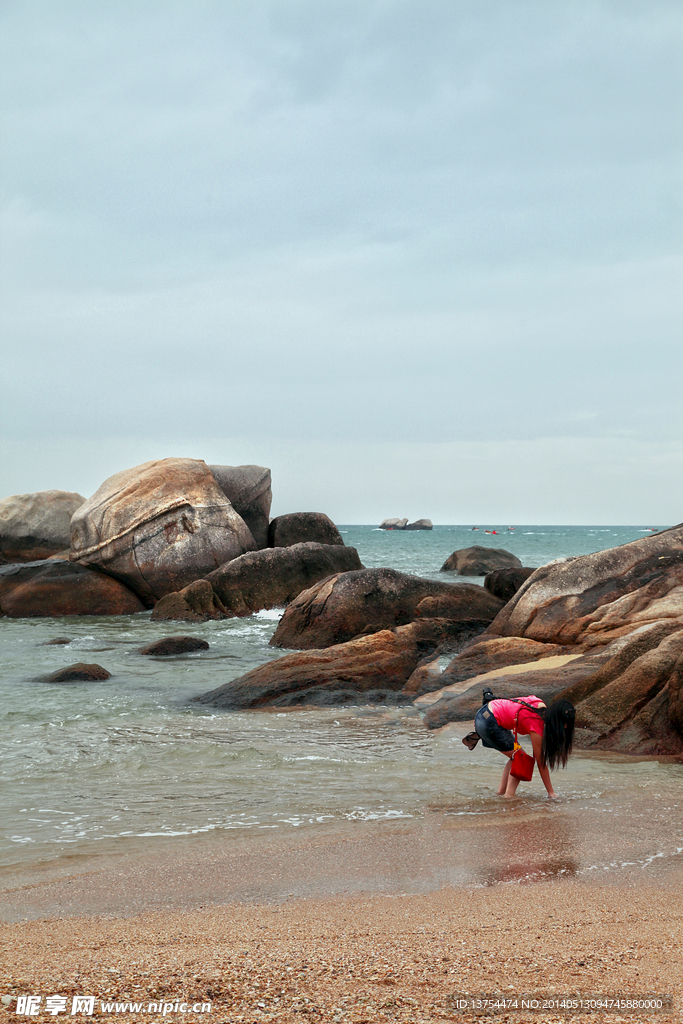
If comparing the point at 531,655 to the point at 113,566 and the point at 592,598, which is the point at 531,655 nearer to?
the point at 592,598

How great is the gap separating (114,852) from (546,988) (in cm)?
309

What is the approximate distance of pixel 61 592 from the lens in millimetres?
19812

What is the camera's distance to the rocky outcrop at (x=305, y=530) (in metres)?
23.5

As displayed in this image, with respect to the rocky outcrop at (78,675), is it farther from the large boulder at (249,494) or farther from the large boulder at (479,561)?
the large boulder at (479,561)

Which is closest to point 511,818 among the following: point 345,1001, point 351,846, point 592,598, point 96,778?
point 351,846

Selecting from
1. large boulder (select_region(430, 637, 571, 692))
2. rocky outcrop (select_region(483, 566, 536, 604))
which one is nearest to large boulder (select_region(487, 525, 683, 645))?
large boulder (select_region(430, 637, 571, 692))

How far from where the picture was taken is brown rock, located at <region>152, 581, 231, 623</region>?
61.9ft

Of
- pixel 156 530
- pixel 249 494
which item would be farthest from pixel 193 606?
pixel 249 494

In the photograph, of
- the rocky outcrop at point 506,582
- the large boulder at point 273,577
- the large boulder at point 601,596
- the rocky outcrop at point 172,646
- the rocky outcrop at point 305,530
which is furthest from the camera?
the rocky outcrop at point 305,530

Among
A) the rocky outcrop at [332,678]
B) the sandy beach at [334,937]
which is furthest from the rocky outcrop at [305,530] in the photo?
the sandy beach at [334,937]

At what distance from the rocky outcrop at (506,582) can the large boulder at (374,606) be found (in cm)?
64

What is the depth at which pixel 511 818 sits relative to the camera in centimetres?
517

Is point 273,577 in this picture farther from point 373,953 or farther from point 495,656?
point 373,953

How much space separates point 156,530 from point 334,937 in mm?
18293
